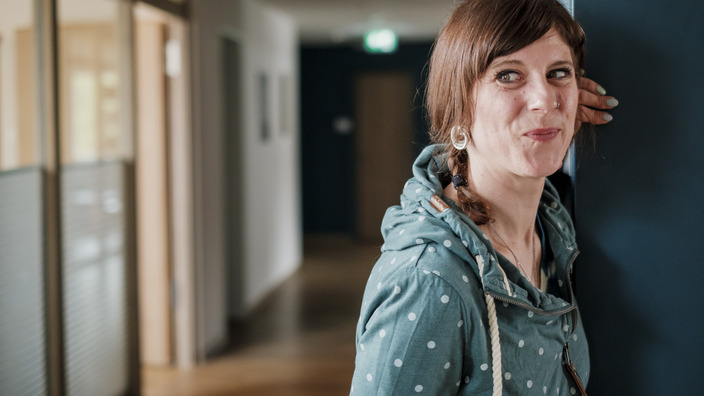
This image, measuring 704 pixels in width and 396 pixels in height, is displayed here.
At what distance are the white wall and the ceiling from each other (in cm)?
28

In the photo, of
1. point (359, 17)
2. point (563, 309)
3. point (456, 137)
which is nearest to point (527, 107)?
point (456, 137)

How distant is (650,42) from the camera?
3.84 feet

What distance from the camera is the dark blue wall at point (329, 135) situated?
31.1ft

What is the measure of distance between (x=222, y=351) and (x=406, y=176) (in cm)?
519

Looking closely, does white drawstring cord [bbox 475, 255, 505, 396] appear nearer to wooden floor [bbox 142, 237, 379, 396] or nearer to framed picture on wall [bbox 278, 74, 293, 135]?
wooden floor [bbox 142, 237, 379, 396]

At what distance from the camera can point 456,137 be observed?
3.61 ft

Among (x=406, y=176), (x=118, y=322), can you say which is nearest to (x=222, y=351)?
(x=118, y=322)

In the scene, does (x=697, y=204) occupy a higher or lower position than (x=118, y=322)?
higher

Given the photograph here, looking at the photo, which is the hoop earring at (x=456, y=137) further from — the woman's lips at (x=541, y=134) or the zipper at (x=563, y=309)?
the zipper at (x=563, y=309)

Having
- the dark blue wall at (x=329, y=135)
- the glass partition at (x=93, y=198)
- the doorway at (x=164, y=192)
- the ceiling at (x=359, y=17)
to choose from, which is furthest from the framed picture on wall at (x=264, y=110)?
the dark blue wall at (x=329, y=135)

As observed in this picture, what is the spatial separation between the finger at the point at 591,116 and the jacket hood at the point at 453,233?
0.17 m

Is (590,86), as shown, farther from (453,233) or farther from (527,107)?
(453,233)

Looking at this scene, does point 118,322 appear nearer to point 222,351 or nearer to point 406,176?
point 222,351

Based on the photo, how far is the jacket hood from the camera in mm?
979
